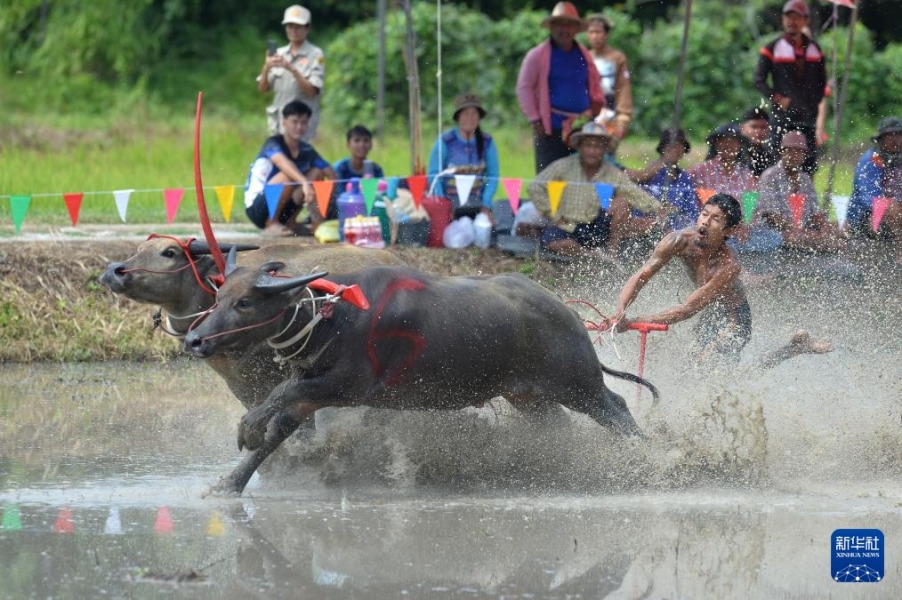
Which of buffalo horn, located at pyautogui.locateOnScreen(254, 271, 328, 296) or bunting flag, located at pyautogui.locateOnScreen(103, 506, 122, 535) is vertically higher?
buffalo horn, located at pyautogui.locateOnScreen(254, 271, 328, 296)

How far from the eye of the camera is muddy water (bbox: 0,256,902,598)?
19.3 ft

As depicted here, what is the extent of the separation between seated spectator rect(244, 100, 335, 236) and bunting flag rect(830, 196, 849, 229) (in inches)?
151

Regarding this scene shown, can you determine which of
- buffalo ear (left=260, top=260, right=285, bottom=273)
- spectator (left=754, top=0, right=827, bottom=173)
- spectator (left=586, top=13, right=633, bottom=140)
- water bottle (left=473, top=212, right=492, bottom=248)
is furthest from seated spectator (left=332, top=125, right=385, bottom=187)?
buffalo ear (left=260, top=260, right=285, bottom=273)

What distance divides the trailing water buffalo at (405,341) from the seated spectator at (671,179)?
381 cm

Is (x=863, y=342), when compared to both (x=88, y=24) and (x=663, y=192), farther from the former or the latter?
(x=88, y=24)

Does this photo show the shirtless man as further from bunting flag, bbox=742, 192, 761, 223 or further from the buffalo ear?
bunting flag, bbox=742, 192, 761, 223

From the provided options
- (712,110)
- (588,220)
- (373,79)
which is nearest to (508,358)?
(588,220)

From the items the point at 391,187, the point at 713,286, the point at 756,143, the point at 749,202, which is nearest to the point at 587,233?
the point at 749,202

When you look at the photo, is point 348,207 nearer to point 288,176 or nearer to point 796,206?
point 288,176

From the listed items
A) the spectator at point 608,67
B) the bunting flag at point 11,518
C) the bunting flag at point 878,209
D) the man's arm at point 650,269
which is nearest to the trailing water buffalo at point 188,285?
the bunting flag at point 11,518

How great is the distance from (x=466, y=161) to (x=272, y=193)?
1.62 metres

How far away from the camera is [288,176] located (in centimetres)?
1138

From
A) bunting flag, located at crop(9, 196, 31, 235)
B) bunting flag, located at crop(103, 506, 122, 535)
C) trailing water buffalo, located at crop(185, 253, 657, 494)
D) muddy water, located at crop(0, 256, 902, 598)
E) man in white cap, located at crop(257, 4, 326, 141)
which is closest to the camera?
muddy water, located at crop(0, 256, 902, 598)

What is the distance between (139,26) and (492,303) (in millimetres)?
16209
